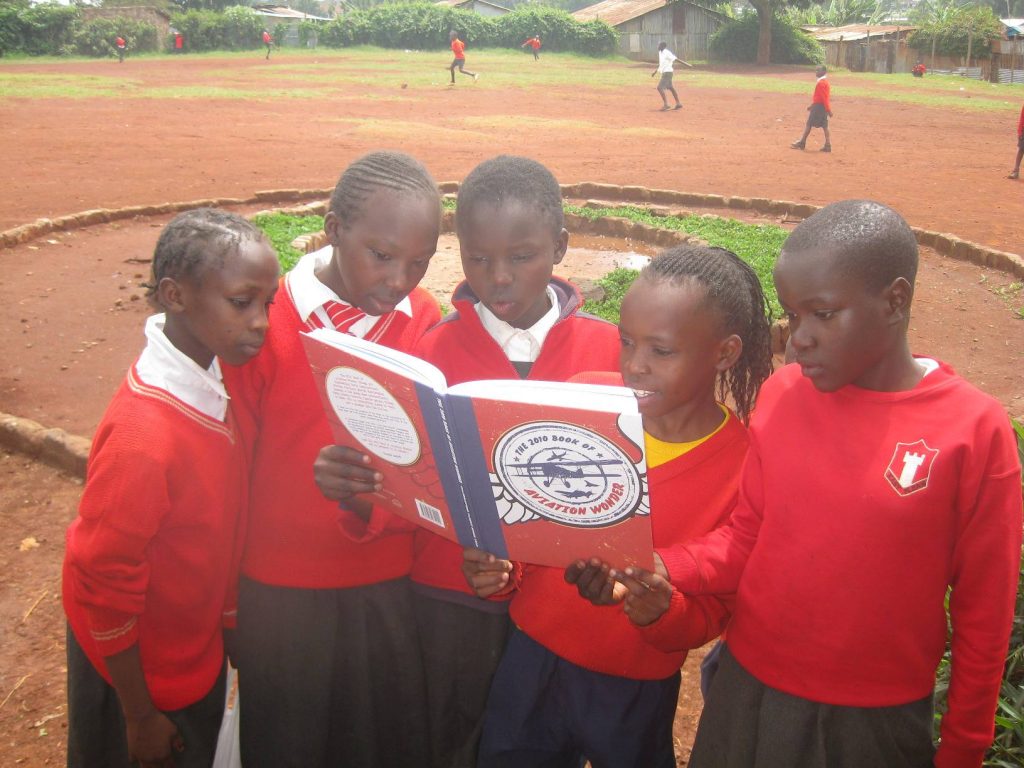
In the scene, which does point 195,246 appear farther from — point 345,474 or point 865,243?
point 865,243

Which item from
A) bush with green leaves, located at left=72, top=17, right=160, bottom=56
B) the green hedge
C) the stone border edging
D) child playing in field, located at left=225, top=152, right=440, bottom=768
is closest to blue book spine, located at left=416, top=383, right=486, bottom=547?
child playing in field, located at left=225, top=152, right=440, bottom=768

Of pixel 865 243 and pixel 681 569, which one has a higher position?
pixel 865 243

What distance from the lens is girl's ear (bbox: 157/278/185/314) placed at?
5.88 feet

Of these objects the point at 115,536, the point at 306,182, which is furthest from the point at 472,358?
the point at 306,182

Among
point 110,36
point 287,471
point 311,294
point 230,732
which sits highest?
point 110,36

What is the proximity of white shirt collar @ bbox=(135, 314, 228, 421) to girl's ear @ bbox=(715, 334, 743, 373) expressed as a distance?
1008mm

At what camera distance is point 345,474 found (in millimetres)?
1701

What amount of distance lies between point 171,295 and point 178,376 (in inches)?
6.7

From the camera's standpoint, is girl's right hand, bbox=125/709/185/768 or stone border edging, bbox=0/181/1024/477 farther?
stone border edging, bbox=0/181/1024/477

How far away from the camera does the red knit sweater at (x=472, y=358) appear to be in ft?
6.84

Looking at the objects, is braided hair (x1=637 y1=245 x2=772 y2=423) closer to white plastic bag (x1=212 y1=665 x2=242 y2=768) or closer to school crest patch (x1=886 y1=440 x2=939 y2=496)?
school crest patch (x1=886 y1=440 x2=939 y2=496)

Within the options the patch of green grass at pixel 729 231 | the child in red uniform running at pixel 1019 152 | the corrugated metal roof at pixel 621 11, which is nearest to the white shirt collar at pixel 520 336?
the patch of green grass at pixel 729 231

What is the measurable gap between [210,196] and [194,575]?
890cm

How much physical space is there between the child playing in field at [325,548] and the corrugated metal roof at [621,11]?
39313 mm
